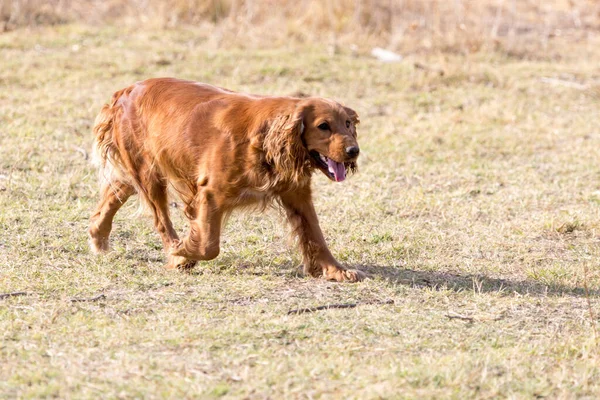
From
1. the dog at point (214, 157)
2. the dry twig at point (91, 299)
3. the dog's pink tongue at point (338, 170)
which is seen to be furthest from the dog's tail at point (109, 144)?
the dog's pink tongue at point (338, 170)

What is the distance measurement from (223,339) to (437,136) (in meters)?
5.02

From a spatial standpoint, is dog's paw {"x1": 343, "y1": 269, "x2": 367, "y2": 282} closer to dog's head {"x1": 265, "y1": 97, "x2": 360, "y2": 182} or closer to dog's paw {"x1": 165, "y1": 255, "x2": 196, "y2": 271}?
dog's head {"x1": 265, "y1": 97, "x2": 360, "y2": 182}

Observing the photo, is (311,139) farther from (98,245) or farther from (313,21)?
(313,21)

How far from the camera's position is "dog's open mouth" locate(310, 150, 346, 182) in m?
5.06

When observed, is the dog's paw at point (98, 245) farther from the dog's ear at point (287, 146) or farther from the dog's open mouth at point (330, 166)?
the dog's open mouth at point (330, 166)

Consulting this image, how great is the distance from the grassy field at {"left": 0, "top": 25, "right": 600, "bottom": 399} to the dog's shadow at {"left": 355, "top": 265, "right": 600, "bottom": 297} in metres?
0.02

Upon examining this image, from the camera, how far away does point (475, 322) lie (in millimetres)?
4844

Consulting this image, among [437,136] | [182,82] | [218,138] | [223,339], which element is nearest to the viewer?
[223,339]

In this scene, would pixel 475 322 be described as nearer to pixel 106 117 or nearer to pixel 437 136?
pixel 106 117

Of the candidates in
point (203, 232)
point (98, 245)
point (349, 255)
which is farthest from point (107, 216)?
point (349, 255)

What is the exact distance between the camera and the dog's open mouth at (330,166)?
506 centimetres

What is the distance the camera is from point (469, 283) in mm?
5562

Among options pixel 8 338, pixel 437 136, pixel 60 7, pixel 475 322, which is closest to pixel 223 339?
pixel 8 338

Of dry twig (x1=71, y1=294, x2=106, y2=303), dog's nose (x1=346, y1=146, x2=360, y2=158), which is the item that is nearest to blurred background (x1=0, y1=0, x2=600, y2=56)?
dog's nose (x1=346, y1=146, x2=360, y2=158)
